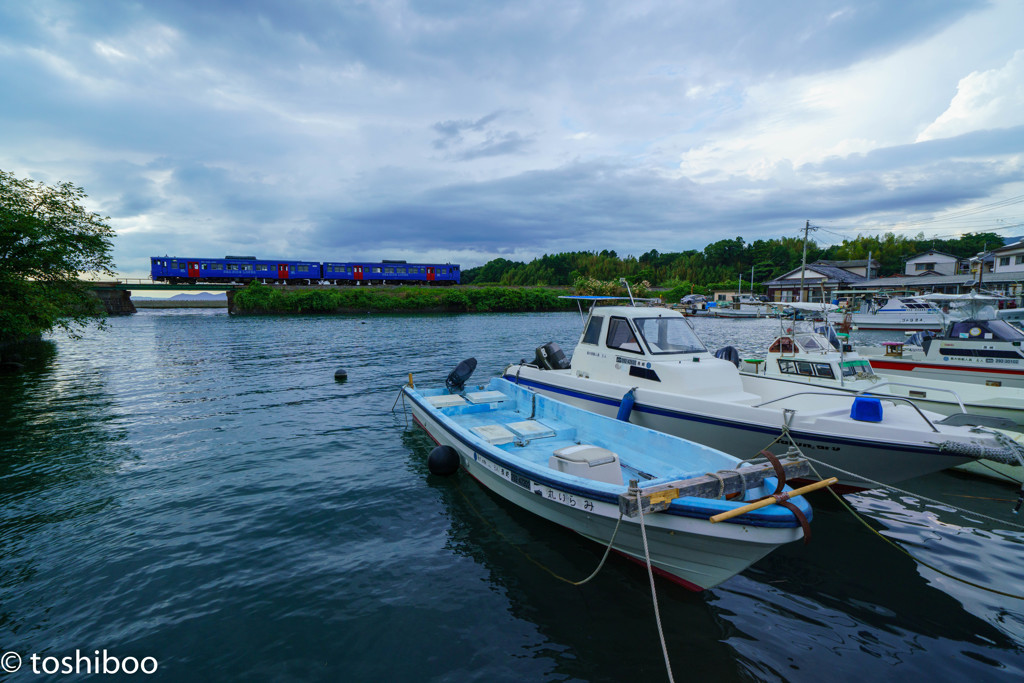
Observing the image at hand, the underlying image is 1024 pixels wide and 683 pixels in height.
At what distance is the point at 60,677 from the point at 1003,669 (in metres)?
9.67

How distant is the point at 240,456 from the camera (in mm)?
10516

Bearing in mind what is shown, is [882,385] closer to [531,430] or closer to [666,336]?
[666,336]

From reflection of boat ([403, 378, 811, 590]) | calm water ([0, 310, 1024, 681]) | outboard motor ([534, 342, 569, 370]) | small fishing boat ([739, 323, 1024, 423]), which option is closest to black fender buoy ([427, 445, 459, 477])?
reflection of boat ([403, 378, 811, 590])

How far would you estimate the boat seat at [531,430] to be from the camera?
878cm

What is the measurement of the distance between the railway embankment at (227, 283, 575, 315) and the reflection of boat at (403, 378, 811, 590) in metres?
59.3

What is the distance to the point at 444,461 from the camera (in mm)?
9047

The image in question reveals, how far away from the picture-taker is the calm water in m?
4.68

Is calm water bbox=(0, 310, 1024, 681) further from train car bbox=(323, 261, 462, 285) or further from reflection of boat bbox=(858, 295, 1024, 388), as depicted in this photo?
train car bbox=(323, 261, 462, 285)

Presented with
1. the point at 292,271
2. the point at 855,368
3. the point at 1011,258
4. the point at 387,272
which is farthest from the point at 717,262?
the point at 855,368

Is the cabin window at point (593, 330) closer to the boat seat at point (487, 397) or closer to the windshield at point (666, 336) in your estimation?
the windshield at point (666, 336)

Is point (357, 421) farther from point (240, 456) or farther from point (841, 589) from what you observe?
point (841, 589)

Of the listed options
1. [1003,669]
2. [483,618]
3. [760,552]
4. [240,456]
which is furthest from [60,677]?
[1003,669]

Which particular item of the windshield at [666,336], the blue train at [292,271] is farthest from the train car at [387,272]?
the windshield at [666,336]

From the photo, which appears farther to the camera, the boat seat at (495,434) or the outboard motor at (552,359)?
the outboard motor at (552,359)
